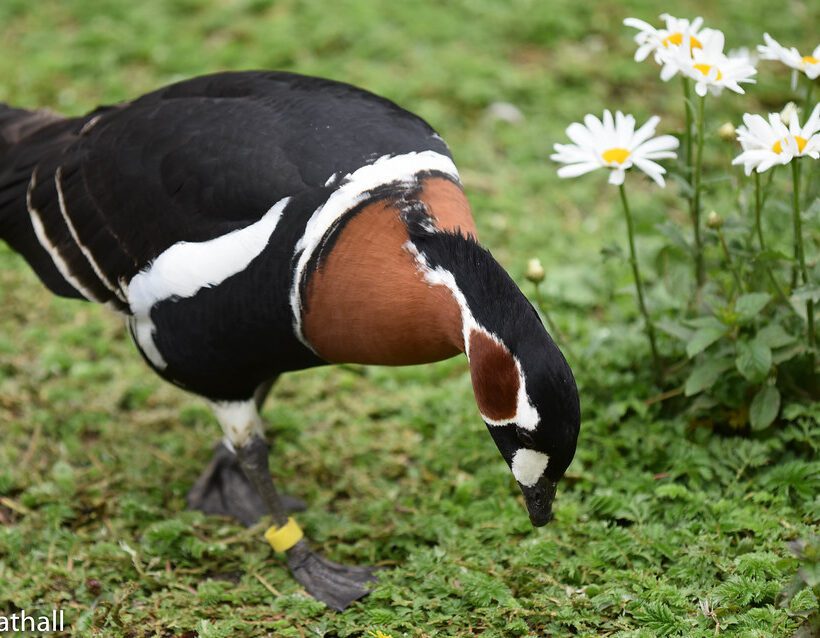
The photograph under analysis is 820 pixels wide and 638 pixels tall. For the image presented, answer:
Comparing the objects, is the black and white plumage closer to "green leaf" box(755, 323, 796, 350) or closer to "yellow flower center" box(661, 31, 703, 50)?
"yellow flower center" box(661, 31, 703, 50)

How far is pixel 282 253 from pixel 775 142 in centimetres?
146

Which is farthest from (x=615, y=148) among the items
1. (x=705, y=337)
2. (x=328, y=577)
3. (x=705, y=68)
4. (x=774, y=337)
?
(x=328, y=577)

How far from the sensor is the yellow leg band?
12.0 ft

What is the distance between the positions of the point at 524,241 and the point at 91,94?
278 cm

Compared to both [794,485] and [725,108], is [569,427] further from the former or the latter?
[725,108]

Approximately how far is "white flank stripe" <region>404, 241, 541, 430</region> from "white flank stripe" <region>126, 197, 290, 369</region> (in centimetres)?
48

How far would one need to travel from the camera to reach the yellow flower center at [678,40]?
3.33 metres

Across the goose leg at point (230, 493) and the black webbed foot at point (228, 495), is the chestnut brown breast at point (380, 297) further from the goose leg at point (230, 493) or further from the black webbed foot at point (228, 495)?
the black webbed foot at point (228, 495)

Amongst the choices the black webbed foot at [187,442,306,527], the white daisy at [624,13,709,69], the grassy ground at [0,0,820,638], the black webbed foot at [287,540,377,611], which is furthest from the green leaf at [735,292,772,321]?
the black webbed foot at [187,442,306,527]

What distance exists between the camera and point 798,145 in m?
3.02

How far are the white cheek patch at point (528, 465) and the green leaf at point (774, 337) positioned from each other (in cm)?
100

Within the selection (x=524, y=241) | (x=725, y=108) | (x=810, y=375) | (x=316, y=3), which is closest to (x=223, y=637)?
(x=810, y=375)

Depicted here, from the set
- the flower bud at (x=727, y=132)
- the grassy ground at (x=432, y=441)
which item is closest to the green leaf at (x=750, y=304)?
the grassy ground at (x=432, y=441)

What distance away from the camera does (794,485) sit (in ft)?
11.2
